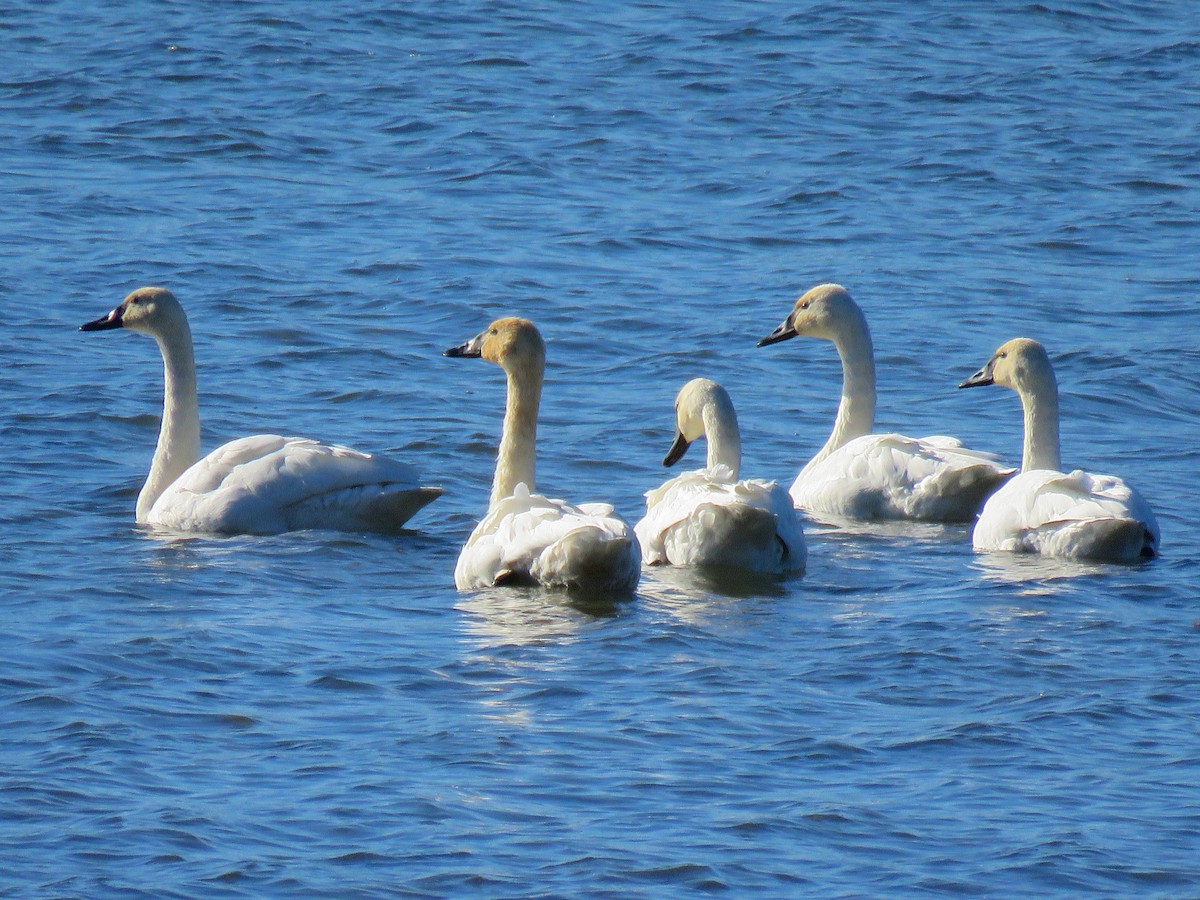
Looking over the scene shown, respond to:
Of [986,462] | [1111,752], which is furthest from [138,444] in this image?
[1111,752]

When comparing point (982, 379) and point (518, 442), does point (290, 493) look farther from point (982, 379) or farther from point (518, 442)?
point (982, 379)

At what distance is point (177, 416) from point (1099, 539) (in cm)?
473

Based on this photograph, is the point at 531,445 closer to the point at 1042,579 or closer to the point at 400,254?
the point at 1042,579

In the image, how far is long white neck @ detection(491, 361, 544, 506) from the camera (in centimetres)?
1037

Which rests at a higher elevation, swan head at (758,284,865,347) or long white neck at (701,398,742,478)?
swan head at (758,284,865,347)

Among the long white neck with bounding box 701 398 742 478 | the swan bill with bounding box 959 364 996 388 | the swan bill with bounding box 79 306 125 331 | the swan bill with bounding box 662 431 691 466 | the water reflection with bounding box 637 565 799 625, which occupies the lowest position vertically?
the water reflection with bounding box 637 565 799 625

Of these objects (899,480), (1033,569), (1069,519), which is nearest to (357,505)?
(899,480)

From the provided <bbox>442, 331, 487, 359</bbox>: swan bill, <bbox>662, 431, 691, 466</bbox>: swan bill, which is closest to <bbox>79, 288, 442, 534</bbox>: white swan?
<bbox>442, 331, 487, 359</bbox>: swan bill

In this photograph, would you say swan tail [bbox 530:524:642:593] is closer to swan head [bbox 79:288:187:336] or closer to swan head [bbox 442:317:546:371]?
swan head [bbox 442:317:546:371]

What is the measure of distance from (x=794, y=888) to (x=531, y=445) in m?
4.65

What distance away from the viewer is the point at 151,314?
11.4m

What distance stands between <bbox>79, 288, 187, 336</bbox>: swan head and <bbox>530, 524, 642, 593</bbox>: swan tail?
3288mm

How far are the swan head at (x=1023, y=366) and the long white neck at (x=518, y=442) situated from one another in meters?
2.65

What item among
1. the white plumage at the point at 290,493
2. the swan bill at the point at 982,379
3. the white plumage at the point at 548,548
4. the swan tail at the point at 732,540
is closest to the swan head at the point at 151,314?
the white plumage at the point at 290,493
